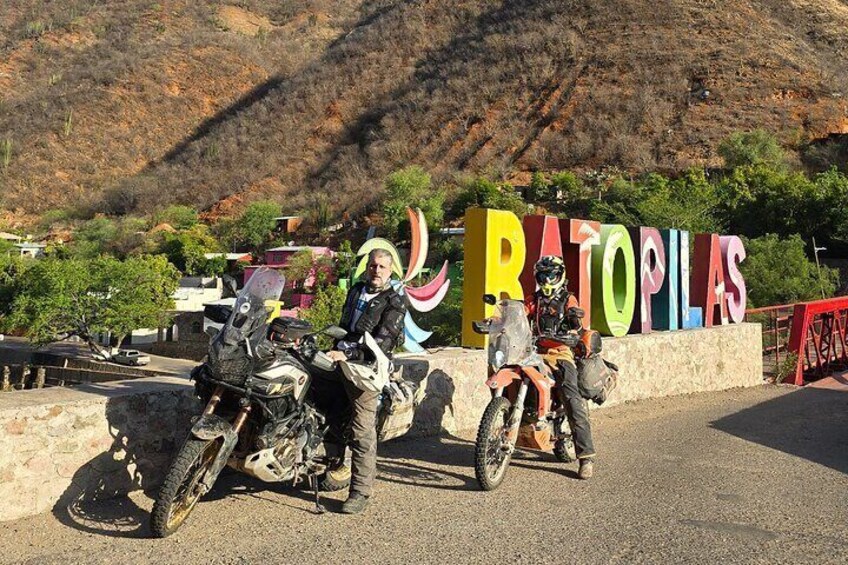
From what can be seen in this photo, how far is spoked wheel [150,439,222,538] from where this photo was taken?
429 centimetres

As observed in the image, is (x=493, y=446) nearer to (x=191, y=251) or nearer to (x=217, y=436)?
(x=217, y=436)

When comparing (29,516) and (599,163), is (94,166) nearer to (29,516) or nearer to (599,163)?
(599,163)

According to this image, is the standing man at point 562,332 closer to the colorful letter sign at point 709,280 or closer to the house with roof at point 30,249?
Result: the colorful letter sign at point 709,280

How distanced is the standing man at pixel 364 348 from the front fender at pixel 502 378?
0.82 metres

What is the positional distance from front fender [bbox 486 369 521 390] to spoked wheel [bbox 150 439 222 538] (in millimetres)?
2120

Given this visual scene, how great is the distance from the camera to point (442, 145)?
225 ft

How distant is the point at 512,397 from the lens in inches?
251

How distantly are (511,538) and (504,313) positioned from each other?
6.32ft

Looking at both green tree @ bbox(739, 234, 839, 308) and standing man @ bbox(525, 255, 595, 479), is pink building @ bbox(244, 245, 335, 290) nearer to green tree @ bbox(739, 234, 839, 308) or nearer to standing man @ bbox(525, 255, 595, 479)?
green tree @ bbox(739, 234, 839, 308)

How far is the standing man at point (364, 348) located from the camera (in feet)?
17.0

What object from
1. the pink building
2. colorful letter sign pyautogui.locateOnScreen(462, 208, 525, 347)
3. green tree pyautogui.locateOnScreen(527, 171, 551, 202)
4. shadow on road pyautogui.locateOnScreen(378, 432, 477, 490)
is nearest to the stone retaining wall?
shadow on road pyautogui.locateOnScreen(378, 432, 477, 490)

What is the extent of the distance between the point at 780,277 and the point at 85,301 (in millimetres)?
33072

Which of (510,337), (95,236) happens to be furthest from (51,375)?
(510,337)

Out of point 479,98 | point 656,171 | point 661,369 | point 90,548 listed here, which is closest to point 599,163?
point 656,171
